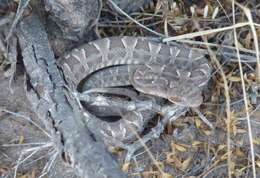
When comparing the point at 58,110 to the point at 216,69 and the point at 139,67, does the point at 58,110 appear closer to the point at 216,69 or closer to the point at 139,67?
the point at 139,67

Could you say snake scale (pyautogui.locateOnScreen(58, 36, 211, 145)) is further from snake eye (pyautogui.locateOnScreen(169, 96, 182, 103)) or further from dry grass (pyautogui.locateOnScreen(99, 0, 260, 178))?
dry grass (pyautogui.locateOnScreen(99, 0, 260, 178))

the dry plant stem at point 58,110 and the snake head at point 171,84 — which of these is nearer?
the dry plant stem at point 58,110

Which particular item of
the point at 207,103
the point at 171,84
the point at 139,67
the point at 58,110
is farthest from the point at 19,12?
the point at 207,103

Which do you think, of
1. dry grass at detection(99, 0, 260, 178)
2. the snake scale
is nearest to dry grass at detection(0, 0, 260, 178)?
dry grass at detection(99, 0, 260, 178)

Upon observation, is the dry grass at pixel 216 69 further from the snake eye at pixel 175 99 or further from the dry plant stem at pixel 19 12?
the dry plant stem at pixel 19 12

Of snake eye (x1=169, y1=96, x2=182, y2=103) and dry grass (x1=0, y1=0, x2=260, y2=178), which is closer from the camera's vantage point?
dry grass (x1=0, y1=0, x2=260, y2=178)

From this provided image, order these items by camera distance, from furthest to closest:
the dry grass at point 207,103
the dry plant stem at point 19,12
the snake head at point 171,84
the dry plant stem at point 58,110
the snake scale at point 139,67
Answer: the snake scale at point 139,67 < the snake head at point 171,84 < the dry grass at point 207,103 < the dry plant stem at point 19,12 < the dry plant stem at point 58,110

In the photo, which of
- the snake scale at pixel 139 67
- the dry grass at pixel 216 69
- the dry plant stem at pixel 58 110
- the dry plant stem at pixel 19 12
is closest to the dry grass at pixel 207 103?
the dry grass at pixel 216 69

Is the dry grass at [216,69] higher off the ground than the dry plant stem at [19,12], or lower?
lower
